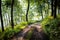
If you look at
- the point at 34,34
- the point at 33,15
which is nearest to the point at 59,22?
the point at 34,34

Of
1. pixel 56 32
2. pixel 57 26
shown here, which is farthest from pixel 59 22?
pixel 56 32

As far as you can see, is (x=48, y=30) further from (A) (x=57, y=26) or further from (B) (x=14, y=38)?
(B) (x=14, y=38)

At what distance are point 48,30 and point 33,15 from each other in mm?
26450

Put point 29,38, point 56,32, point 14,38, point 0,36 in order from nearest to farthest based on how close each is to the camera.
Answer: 1. point 56,32
2. point 29,38
3. point 14,38
4. point 0,36

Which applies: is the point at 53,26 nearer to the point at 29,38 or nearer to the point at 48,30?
the point at 48,30

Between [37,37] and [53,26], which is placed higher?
[53,26]

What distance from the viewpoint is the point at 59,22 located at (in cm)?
1380

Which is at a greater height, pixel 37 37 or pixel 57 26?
pixel 57 26

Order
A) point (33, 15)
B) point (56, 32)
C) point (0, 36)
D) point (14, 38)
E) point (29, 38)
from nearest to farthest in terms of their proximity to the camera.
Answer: point (56, 32) < point (29, 38) < point (14, 38) < point (0, 36) < point (33, 15)

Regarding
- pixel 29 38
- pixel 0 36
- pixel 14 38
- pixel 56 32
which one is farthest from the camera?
pixel 0 36

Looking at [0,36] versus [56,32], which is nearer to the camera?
[56,32]

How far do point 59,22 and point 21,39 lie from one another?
4314 millimetres

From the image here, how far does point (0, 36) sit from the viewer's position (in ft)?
50.8

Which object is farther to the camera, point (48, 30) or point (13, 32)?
point (13, 32)
